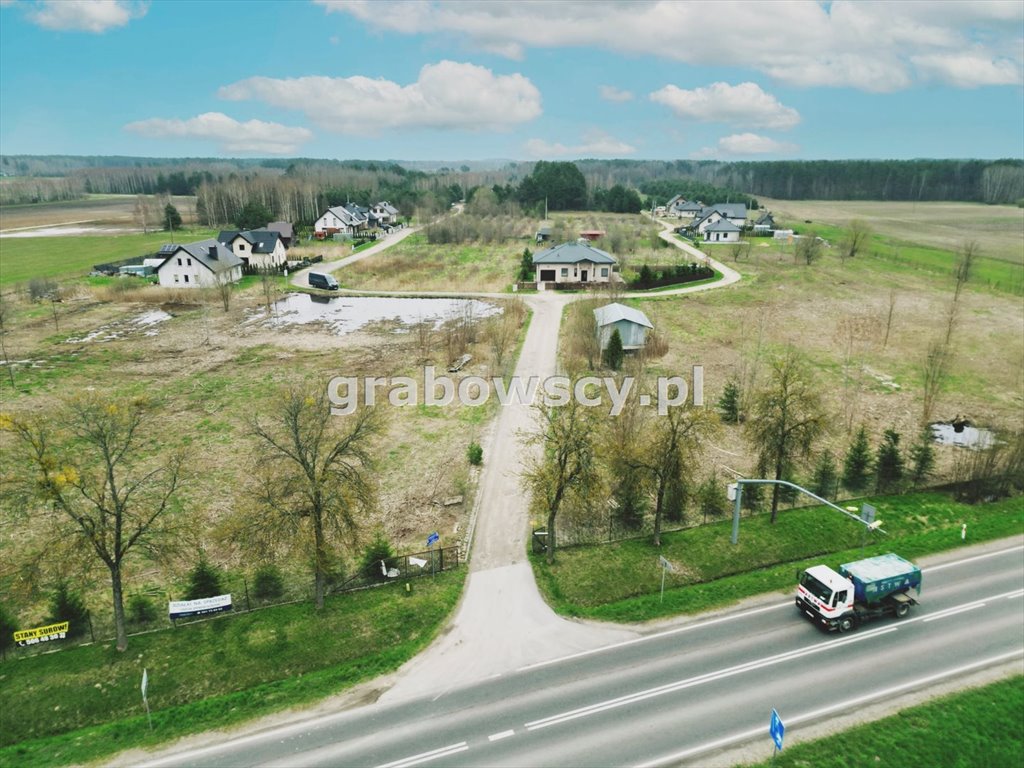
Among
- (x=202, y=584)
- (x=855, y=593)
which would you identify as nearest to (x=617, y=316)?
(x=855, y=593)

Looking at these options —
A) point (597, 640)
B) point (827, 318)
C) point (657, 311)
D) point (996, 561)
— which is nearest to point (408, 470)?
point (597, 640)

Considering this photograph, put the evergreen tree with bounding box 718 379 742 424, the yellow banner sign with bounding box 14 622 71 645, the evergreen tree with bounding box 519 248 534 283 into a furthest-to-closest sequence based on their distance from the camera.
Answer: the evergreen tree with bounding box 519 248 534 283, the evergreen tree with bounding box 718 379 742 424, the yellow banner sign with bounding box 14 622 71 645

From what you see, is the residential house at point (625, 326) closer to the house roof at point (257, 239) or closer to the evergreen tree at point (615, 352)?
the evergreen tree at point (615, 352)

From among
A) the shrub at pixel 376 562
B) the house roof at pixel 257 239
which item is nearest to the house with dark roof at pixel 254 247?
the house roof at pixel 257 239

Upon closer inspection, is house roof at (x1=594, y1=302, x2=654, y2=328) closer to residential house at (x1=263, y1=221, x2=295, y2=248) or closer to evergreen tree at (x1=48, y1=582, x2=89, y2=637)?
evergreen tree at (x1=48, y1=582, x2=89, y2=637)

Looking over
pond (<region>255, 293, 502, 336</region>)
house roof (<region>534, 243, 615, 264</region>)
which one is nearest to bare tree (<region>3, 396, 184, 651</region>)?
pond (<region>255, 293, 502, 336</region>)

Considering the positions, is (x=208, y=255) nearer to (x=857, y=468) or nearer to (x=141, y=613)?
(x=141, y=613)
